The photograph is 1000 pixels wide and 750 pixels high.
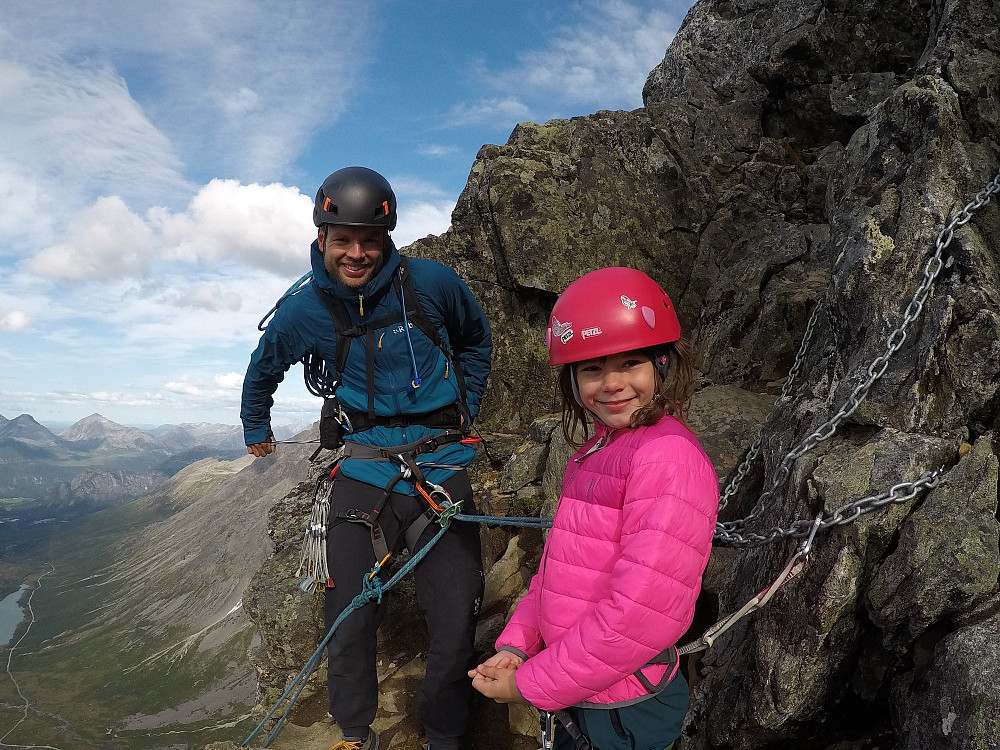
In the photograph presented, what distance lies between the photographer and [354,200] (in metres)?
5.93

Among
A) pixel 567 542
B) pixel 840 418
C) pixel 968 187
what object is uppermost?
pixel 968 187

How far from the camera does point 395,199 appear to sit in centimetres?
641

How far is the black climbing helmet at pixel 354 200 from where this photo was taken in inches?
233

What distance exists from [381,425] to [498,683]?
133 inches

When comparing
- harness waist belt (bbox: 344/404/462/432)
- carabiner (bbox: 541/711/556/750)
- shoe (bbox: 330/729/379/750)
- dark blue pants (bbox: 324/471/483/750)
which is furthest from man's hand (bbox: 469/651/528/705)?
Answer: shoe (bbox: 330/729/379/750)

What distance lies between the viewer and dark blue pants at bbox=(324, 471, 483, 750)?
6031mm

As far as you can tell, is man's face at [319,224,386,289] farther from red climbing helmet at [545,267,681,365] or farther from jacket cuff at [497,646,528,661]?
jacket cuff at [497,646,528,661]

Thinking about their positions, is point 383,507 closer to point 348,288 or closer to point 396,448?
point 396,448

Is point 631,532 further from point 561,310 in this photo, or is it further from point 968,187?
point 968,187

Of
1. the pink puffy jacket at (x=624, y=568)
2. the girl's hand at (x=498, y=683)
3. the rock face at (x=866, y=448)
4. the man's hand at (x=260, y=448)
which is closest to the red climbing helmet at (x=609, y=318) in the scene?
the pink puffy jacket at (x=624, y=568)

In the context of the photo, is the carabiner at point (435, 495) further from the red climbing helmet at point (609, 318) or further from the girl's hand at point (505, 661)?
the red climbing helmet at point (609, 318)

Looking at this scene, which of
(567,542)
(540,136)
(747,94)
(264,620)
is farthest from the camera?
(747,94)

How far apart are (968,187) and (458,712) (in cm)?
632

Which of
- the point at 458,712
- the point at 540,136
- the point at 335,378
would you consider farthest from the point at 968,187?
the point at 540,136
